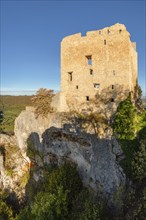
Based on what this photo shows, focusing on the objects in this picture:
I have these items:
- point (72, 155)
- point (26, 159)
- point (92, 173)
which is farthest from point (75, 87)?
point (26, 159)

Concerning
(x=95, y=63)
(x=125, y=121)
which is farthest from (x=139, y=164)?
(x=95, y=63)

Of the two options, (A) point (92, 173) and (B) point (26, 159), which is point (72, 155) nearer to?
(A) point (92, 173)

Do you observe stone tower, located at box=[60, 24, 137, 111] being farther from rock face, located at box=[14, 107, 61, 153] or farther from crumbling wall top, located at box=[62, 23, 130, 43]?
rock face, located at box=[14, 107, 61, 153]

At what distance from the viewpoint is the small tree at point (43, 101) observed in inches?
984

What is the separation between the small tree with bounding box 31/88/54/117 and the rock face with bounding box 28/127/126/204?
227cm

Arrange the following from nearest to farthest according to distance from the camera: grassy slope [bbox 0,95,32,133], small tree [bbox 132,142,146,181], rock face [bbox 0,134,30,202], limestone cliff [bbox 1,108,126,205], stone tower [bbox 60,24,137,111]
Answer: small tree [bbox 132,142,146,181] < limestone cliff [bbox 1,108,126,205] < stone tower [bbox 60,24,137,111] < rock face [bbox 0,134,30,202] < grassy slope [bbox 0,95,32,133]

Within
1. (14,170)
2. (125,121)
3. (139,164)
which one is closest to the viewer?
(139,164)

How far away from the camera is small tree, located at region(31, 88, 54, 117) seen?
24984mm

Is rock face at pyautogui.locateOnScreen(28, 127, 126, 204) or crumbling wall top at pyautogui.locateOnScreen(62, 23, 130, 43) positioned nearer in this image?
rock face at pyautogui.locateOnScreen(28, 127, 126, 204)

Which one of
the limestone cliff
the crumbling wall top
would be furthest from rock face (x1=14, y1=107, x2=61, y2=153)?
the crumbling wall top

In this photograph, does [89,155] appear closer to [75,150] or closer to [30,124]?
[75,150]

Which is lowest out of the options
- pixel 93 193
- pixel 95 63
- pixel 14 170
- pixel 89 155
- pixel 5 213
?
pixel 5 213

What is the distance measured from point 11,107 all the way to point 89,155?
5981 cm

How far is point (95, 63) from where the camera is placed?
23.8 meters
